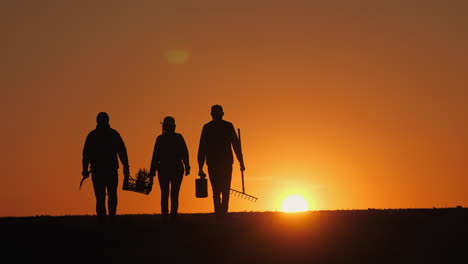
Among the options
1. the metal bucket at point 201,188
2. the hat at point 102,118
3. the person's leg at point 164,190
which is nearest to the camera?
the hat at point 102,118

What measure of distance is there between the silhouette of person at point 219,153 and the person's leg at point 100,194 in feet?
9.02

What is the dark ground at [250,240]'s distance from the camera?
1753cm

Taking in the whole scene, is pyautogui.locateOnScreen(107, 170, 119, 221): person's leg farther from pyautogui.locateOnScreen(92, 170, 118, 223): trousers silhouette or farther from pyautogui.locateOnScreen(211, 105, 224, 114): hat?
pyautogui.locateOnScreen(211, 105, 224, 114): hat

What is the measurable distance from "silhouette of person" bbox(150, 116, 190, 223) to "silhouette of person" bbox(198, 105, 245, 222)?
569mm

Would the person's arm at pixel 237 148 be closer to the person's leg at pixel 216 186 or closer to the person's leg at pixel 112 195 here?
the person's leg at pixel 216 186

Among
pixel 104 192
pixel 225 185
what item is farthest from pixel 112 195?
pixel 225 185

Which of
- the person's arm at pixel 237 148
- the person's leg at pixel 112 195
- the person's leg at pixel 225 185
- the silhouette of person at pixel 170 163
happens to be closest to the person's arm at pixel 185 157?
the silhouette of person at pixel 170 163

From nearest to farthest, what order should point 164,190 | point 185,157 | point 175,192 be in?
point 175,192 → point 164,190 → point 185,157

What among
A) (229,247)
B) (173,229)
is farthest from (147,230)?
(229,247)

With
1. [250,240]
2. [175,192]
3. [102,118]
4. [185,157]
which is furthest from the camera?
[185,157]

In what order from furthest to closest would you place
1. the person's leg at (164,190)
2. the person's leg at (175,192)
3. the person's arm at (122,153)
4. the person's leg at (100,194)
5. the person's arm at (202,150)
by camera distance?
1. the person's arm at (202,150)
2. the person's leg at (164,190)
3. the person's leg at (175,192)
4. the person's arm at (122,153)
5. the person's leg at (100,194)

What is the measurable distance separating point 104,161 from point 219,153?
2905mm

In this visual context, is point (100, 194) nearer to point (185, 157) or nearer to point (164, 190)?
point (164, 190)

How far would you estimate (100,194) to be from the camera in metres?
23.6
